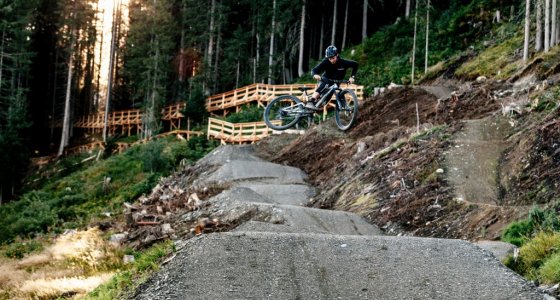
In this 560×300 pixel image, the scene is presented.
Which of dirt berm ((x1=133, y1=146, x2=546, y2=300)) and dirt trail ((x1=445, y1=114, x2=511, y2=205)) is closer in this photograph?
dirt berm ((x1=133, y1=146, x2=546, y2=300))

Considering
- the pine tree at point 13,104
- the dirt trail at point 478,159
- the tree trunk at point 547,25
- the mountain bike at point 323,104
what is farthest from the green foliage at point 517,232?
the pine tree at point 13,104

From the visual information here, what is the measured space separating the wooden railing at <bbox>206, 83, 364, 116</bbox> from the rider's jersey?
21.0 m

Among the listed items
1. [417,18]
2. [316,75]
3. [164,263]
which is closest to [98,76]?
[417,18]

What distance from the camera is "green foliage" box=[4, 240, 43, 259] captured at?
19.8 m

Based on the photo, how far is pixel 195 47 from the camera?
52.0m

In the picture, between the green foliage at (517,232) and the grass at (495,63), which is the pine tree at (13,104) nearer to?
the grass at (495,63)

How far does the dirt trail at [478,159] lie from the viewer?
13.4 meters

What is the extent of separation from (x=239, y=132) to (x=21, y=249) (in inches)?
565

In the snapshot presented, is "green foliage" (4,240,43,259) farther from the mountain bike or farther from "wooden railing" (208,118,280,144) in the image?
"wooden railing" (208,118,280,144)

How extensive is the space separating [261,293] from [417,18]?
3101cm

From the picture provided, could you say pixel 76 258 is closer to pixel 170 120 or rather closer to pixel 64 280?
pixel 64 280

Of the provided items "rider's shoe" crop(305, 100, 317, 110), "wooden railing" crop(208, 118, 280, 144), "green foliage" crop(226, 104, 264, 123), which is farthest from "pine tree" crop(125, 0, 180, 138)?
"rider's shoe" crop(305, 100, 317, 110)

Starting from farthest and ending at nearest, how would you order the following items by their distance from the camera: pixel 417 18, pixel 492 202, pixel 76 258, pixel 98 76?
pixel 98 76 < pixel 417 18 < pixel 76 258 < pixel 492 202

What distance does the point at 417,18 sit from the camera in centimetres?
3522
